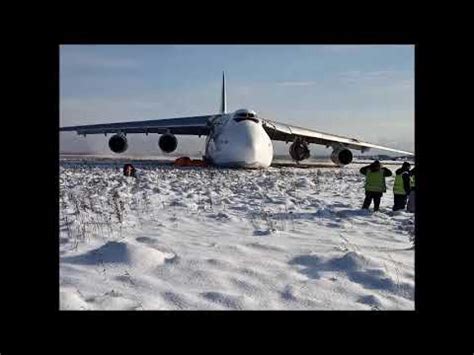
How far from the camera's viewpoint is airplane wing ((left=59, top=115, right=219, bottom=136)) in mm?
26109

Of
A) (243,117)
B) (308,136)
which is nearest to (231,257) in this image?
(243,117)

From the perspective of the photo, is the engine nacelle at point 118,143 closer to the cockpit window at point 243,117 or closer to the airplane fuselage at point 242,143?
the airplane fuselage at point 242,143

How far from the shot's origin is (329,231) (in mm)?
6383

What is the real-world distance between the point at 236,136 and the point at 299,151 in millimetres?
6920

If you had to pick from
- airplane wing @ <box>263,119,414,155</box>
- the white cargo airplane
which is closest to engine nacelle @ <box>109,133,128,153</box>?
the white cargo airplane

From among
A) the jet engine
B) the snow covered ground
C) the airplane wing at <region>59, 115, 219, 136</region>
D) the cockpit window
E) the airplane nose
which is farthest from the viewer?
the airplane wing at <region>59, 115, 219, 136</region>

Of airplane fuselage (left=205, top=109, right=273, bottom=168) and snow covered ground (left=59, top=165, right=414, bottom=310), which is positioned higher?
airplane fuselage (left=205, top=109, right=273, bottom=168)

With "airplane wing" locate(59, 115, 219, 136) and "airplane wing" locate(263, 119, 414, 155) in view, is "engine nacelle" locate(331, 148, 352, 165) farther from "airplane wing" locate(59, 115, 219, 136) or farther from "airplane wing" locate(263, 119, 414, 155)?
"airplane wing" locate(59, 115, 219, 136)

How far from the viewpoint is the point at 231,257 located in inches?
188

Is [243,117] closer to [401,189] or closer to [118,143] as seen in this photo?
[118,143]

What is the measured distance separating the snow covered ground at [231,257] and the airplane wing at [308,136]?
15971 millimetres
